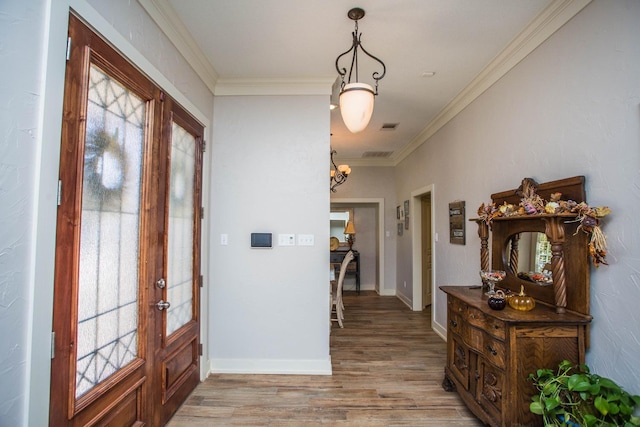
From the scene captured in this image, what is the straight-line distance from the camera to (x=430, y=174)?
437 centimetres

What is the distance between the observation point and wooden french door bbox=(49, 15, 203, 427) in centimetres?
129

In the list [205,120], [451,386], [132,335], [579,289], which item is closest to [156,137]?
[205,120]

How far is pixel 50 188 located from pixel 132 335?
1009 millimetres

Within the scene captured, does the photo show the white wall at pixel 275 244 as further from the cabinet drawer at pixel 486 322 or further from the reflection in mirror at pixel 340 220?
the reflection in mirror at pixel 340 220

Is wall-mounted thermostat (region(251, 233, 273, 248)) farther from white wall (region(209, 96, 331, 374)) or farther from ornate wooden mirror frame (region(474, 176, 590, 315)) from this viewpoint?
ornate wooden mirror frame (region(474, 176, 590, 315))

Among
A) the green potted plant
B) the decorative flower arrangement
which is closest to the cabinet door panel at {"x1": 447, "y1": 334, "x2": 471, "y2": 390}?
the green potted plant

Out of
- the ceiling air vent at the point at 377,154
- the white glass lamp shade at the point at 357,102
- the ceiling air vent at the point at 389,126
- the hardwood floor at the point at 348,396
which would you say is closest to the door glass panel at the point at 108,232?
the hardwood floor at the point at 348,396

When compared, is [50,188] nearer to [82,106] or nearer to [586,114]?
[82,106]

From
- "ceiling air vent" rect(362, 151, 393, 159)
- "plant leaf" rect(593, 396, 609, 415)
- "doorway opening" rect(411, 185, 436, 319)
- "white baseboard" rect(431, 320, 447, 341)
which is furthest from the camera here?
"ceiling air vent" rect(362, 151, 393, 159)

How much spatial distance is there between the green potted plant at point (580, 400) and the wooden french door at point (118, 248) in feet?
7.09

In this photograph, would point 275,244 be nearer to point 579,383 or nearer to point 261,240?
point 261,240

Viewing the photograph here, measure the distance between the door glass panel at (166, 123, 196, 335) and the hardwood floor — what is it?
0.68 m

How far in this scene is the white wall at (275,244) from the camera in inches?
114

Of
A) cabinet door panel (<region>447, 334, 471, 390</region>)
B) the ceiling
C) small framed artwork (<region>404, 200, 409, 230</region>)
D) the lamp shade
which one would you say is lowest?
cabinet door panel (<region>447, 334, 471, 390</region>)
